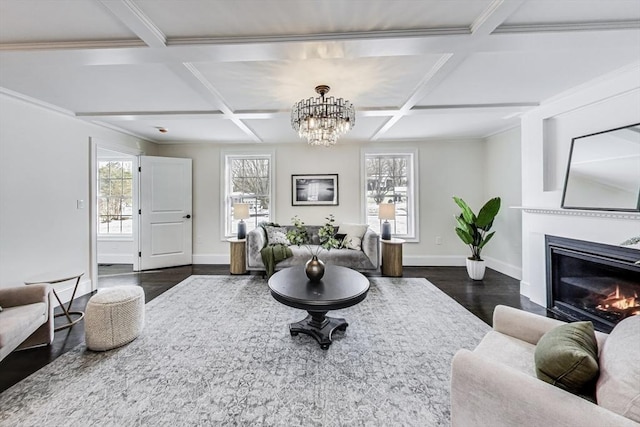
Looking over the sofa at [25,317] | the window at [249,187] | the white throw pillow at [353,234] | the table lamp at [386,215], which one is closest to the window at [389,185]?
the table lamp at [386,215]

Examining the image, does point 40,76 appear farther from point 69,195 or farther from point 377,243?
point 377,243

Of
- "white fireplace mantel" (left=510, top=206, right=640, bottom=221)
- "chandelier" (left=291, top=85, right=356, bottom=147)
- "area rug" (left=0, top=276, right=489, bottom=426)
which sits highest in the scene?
"chandelier" (left=291, top=85, right=356, bottom=147)

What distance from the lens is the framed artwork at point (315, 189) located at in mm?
4953

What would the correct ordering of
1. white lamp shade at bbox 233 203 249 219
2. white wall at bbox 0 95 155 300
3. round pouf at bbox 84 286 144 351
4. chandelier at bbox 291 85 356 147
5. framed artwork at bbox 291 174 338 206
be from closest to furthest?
round pouf at bbox 84 286 144 351 < chandelier at bbox 291 85 356 147 < white wall at bbox 0 95 155 300 < white lamp shade at bbox 233 203 249 219 < framed artwork at bbox 291 174 338 206

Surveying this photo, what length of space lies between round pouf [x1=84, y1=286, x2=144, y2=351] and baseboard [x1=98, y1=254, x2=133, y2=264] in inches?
139

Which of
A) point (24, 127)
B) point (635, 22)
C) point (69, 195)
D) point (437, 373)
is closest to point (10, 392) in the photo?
point (69, 195)

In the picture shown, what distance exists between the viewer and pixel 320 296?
208cm

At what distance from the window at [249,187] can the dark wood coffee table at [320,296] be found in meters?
2.67

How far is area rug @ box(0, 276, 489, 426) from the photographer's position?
147 centimetres

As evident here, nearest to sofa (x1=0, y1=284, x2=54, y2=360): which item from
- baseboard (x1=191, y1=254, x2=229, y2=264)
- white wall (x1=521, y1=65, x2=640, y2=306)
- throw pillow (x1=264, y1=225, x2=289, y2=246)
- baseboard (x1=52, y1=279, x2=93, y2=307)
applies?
baseboard (x1=52, y1=279, x2=93, y2=307)

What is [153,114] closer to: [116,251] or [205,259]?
[205,259]

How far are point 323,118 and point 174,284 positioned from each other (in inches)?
130

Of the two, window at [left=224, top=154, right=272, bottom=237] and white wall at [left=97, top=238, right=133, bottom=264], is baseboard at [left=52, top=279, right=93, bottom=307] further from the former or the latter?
window at [left=224, top=154, right=272, bottom=237]

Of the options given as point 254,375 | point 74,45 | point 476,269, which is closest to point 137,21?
point 74,45
